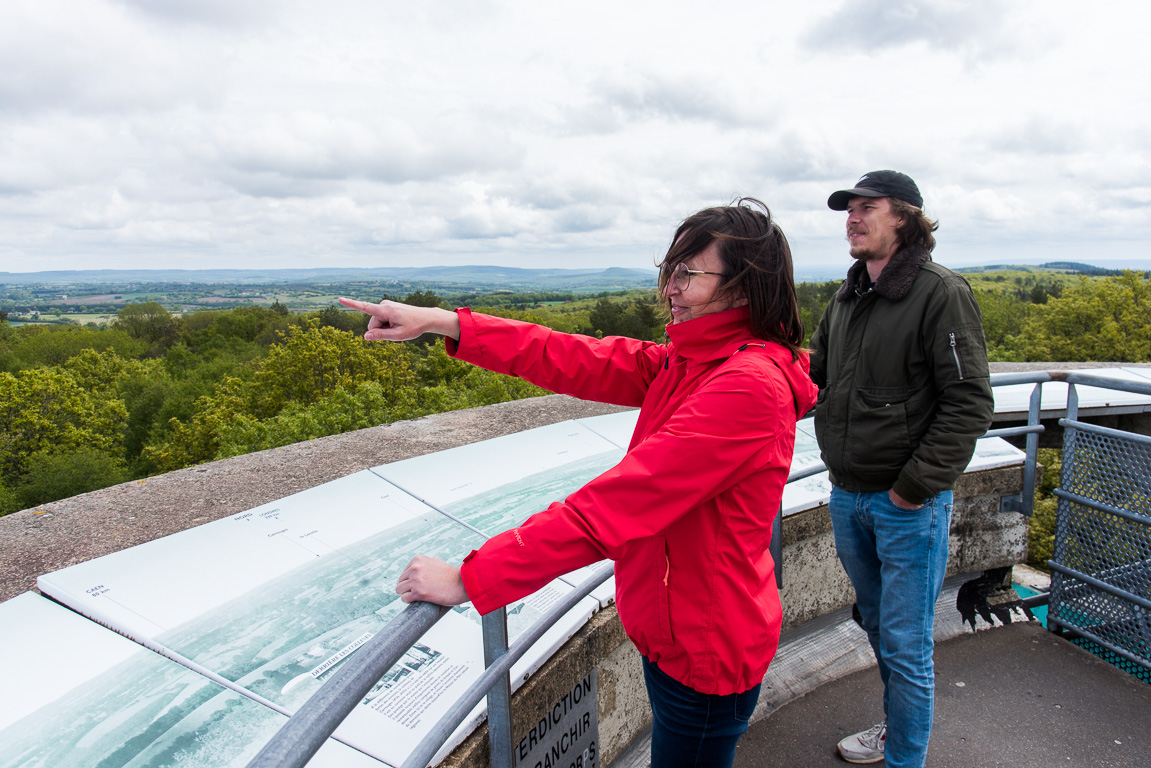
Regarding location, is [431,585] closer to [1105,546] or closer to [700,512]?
[700,512]

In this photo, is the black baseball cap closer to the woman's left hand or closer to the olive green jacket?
the olive green jacket

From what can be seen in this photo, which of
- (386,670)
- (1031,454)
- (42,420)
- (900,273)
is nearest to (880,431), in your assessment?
(900,273)

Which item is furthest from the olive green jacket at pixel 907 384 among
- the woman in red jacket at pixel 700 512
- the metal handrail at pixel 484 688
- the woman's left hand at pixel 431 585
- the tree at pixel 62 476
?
the tree at pixel 62 476

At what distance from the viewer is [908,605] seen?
232 centimetres

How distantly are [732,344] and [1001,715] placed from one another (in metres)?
2.69

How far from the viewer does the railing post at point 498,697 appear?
1551mm

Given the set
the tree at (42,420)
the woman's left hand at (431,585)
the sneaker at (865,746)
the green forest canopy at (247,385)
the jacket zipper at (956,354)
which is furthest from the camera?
the tree at (42,420)

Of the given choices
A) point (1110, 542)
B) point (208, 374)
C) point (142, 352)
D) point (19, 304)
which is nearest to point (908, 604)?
point (1110, 542)

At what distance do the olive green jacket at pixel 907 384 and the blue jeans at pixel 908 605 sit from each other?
0.12 metres

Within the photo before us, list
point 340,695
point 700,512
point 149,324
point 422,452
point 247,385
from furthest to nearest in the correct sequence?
point 149,324, point 247,385, point 422,452, point 700,512, point 340,695

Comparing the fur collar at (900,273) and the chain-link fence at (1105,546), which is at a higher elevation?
the fur collar at (900,273)

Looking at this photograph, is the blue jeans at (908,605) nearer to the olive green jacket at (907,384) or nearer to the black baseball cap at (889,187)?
the olive green jacket at (907,384)

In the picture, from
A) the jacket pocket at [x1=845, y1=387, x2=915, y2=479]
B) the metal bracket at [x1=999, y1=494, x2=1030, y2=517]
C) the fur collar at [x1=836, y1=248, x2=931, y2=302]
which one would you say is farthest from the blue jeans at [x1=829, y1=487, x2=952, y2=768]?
the metal bracket at [x1=999, y1=494, x2=1030, y2=517]

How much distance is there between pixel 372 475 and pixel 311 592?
99 cm
